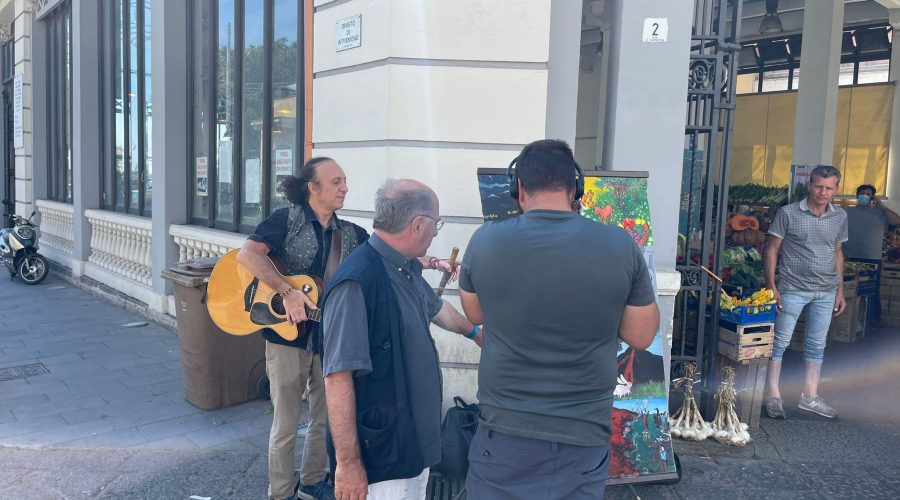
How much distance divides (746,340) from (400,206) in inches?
143

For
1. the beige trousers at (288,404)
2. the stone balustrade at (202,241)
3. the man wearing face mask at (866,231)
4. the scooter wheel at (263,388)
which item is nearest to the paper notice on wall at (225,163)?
the stone balustrade at (202,241)

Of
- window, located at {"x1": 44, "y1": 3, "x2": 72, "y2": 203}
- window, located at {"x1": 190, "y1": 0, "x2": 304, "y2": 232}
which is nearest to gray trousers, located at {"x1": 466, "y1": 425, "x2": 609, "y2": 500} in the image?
window, located at {"x1": 190, "y1": 0, "x2": 304, "y2": 232}

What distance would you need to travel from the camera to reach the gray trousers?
228cm

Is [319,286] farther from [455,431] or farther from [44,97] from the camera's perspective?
[44,97]

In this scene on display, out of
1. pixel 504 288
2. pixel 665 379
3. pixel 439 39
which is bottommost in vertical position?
pixel 665 379

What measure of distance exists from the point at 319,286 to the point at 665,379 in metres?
2.04

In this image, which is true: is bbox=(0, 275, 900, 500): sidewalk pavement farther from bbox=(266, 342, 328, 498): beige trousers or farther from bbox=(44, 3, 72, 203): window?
bbox=(44, 3, 72, 203): window

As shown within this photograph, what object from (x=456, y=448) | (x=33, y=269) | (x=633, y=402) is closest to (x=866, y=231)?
(x=633, y=402)

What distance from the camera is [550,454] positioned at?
2.27 metres

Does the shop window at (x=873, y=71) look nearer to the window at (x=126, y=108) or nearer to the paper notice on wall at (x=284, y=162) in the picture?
the paper notice on wall at (x=284, y=162)

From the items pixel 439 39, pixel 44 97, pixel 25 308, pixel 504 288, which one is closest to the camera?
pixel 504 288

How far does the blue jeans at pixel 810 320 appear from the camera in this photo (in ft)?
18.3

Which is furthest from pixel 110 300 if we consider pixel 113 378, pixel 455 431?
pixel 455 431

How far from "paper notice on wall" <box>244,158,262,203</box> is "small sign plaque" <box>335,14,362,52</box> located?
237 centimetres
